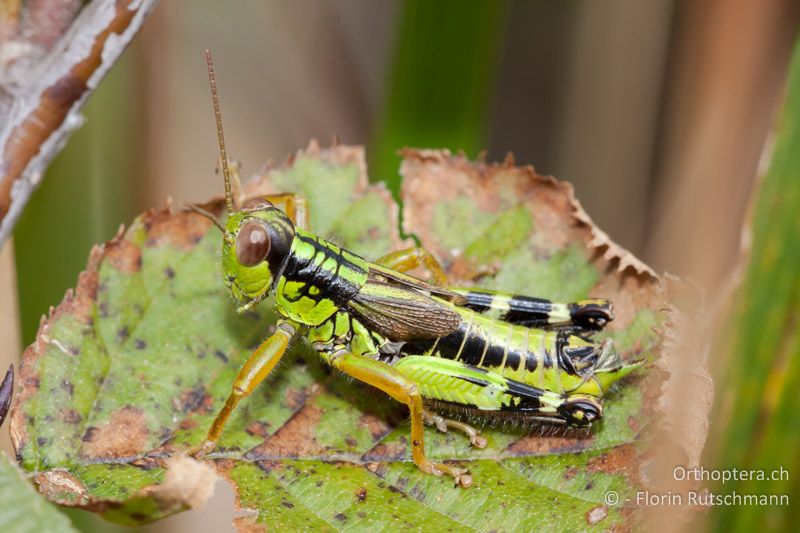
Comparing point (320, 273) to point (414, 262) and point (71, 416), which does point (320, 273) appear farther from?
point (71, 416)

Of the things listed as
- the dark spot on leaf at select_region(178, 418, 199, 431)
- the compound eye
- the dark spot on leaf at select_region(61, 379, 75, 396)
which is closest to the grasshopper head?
the compound eye

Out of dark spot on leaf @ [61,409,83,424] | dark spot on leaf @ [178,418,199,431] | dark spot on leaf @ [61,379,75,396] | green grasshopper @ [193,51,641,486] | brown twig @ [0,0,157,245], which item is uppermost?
brown twig @ [0,0,157,245]

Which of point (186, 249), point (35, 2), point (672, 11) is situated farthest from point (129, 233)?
point (672, 11)

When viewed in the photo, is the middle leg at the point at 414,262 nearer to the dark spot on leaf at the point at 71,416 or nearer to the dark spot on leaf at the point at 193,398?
the dark spot on leaf at the point at 193,398

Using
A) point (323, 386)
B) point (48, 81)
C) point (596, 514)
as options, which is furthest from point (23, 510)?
point (596, 514)

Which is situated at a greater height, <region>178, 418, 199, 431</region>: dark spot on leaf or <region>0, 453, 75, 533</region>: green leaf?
<region>0, 453, 75, 533</region>: green leaf

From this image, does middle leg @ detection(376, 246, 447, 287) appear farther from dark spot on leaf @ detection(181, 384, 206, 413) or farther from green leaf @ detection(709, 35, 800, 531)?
green leaf @ detection(709, 35, 800, 531)

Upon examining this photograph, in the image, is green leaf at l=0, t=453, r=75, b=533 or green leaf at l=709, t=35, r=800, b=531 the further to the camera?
green leaf at l=709, t=35, r=800, b=531

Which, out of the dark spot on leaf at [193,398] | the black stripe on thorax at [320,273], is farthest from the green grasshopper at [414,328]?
the dark spot on leaf at [193,398]
